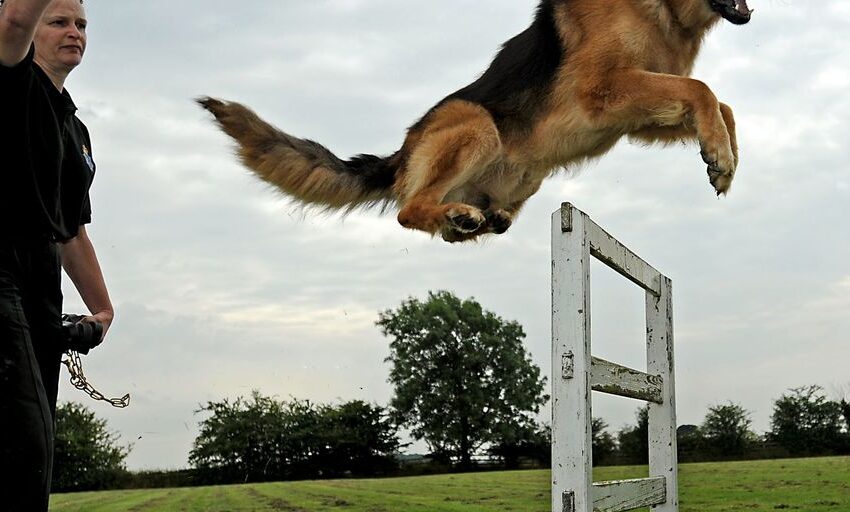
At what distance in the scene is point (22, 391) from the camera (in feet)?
6.61

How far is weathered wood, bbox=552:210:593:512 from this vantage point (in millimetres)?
3229

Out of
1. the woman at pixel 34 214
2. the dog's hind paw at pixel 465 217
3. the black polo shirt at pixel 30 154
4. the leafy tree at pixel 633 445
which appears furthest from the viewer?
the leafy tree at pixel 633 445

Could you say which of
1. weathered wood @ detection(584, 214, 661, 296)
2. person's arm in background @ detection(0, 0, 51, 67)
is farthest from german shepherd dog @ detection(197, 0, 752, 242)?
person's arm in background @ detection(0, 0, 51, 67)

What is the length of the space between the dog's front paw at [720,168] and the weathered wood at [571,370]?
1027mm

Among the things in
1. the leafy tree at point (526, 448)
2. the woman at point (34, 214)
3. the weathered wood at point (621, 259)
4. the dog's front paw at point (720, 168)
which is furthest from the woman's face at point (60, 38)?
the leafy tree at point (526, 448)

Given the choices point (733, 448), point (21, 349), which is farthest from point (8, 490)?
point (733, 448)

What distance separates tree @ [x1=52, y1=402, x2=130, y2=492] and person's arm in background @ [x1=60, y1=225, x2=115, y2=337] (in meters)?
33.1

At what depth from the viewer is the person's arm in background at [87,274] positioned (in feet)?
8.91

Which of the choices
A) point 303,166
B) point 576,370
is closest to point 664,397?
point 576,370

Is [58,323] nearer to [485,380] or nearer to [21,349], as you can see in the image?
[21,349]

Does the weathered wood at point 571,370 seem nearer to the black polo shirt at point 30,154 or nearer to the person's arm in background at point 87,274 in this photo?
the person's arm in background at point 87,274

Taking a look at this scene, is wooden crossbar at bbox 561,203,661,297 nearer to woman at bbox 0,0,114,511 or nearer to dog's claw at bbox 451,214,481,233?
dog's claw at bbox 451,214,481,233

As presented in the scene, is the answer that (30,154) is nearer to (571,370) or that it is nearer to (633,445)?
(571,370)

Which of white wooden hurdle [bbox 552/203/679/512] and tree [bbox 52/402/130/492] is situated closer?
white wooden hurdle [bbox 552/203/679/512]
